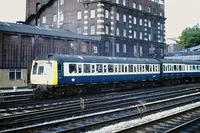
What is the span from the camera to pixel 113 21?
4678 cm

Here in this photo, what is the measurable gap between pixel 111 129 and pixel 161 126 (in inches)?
81.4

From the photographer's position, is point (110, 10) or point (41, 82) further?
point (110, 10)

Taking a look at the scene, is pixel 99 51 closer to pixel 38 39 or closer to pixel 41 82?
pixel 38 39

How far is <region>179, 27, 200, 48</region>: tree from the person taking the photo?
80.6m

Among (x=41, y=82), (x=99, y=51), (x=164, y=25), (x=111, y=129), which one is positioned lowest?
(x=111, y=129)

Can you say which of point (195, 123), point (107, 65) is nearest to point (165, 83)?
point (107, 65)

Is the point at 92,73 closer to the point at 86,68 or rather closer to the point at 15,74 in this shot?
the point at 86,68

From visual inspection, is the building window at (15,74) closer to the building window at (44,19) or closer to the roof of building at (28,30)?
the roof of building at (28,30)

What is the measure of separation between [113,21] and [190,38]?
42631 mm

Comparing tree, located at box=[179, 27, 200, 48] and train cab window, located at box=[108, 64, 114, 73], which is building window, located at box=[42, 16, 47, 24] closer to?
train cab window, located at box=[108, 64, 114, 73]

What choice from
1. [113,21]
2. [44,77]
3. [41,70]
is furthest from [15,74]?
[113,21]

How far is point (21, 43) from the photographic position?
3206cm

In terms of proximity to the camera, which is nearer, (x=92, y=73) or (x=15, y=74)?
(x=92, y=73)

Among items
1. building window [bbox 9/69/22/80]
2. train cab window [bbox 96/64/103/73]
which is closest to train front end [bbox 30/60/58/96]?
train cab window [bbox 96/64/103/73]
